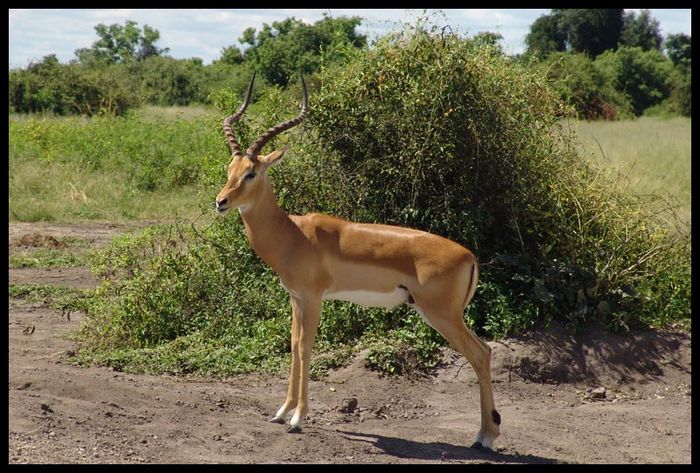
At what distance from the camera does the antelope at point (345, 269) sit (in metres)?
6.73

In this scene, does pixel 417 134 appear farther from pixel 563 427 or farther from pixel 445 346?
pixel 563 427

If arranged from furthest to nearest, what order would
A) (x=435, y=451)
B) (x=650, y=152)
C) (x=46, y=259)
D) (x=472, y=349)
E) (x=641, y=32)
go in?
(x=641, y=32), (x=650, y=152), (x=46, y=259), (x=472, y=349), (x=435, y=451)

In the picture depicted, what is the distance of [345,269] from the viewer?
6.89 meters

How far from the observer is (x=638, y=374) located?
8422mm

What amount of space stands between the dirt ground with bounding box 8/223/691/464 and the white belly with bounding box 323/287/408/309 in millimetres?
889

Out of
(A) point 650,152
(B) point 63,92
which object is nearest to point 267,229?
(A) point 650,152

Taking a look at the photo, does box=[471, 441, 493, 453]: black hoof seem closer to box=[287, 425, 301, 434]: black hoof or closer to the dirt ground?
the dirt ground

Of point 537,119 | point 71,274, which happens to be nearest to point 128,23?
point 71,274

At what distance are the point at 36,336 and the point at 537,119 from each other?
4.98 m

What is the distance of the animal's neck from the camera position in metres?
6.89

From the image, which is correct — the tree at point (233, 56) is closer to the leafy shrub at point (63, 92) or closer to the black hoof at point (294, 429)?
the leafy shrub at point (63, 92)

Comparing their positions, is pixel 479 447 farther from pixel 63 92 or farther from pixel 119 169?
pixel 63 92

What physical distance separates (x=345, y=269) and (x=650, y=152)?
59.5 ft

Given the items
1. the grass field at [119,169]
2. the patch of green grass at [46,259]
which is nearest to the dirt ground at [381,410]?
the patch of green grass at [46,259]
